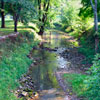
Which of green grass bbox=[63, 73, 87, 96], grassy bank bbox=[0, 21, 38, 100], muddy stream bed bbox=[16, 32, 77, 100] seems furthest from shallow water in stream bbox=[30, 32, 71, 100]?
grassy bank bbox=[0, 21, 38, 100]

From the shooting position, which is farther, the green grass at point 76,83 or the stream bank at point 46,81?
the green grass at point 76,83

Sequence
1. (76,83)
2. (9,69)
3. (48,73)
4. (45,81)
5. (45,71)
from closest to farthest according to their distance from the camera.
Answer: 1. (76,83)
2. (9,69)
3. (45,81)
4. (48,73)
5. (45,71)

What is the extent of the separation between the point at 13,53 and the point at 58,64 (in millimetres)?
4924

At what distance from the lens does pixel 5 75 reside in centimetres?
1038

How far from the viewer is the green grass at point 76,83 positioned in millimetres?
10198

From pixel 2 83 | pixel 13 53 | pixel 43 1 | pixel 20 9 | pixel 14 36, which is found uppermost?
pixel 43 1

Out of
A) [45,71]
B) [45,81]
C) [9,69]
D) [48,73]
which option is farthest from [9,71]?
[45,71]

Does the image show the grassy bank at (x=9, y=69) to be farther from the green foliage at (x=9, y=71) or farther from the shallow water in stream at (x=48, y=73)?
the shallow water in stream at (x=48, y=73)

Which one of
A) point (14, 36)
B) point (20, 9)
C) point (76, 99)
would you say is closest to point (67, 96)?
point (76, 99)

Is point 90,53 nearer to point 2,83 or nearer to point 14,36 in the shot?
point 14,36

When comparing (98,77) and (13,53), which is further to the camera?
Result: (13,53)

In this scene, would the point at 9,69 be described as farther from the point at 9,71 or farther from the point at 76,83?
the point at 76,83

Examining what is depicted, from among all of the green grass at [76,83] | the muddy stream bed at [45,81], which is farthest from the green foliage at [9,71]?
the green grass at [76,83]

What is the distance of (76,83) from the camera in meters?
11.2
